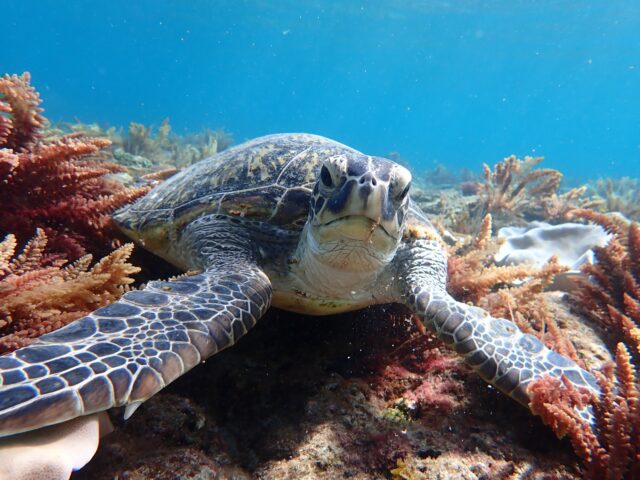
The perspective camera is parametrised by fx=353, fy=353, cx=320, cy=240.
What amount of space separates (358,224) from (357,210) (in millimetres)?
81

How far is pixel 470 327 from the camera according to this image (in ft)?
6.04

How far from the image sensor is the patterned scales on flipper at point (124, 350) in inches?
39.0

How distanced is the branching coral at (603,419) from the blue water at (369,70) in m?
30.0

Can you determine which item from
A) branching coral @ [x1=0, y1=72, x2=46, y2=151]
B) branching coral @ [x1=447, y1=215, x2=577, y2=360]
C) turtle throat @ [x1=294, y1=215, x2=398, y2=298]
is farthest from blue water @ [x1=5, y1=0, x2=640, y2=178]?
turtle throat @ [x1=294, y1=215, x2=398, y2=298]

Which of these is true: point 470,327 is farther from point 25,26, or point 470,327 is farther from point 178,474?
point 25,26

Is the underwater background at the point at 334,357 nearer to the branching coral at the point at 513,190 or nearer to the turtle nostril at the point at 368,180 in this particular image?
the branching coral at the point at 513,190

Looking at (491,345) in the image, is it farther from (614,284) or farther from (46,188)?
(46,188)

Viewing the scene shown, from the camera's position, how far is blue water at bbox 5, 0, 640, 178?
39031mm

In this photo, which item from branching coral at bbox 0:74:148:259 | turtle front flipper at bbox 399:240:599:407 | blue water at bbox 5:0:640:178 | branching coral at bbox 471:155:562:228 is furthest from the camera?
blue water at bbox 5:0:640:178

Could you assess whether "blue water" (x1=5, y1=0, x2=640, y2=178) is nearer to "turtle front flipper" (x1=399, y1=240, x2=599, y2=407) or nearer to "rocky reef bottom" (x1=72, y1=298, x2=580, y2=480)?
"rocky reef bottom" (x1=72, y1=298, x2=580, y2=480)

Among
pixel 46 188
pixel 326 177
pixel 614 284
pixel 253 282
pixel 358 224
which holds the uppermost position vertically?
pixel 614 284

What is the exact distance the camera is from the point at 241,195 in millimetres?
2621

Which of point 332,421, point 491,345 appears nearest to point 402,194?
point 491,345

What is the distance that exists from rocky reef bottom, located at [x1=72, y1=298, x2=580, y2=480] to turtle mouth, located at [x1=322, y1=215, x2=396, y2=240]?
0.83 m
